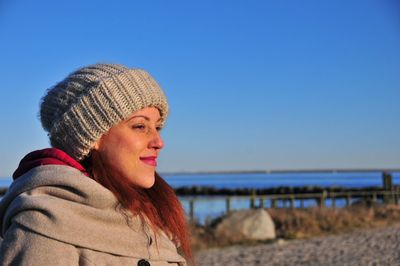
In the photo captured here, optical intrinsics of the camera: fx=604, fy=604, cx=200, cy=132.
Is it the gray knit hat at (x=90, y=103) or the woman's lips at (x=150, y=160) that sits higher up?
the gray knit hat at (x=90, y=103)

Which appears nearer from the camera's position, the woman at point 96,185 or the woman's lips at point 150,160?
the woman at point 96,185

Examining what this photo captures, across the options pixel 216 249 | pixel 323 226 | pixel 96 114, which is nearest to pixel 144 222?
pixel 96 114

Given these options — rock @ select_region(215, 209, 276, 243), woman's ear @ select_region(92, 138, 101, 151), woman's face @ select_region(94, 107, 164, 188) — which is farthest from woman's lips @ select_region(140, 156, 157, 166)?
rock @ select_region(215, 209, 276, 243)

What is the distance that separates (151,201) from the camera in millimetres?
2361

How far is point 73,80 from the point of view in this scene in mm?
2240

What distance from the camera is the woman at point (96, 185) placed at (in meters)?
1.90

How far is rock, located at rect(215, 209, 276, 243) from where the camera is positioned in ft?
53.5

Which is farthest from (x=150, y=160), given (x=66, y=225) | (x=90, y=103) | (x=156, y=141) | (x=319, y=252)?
(x=319, y=252)

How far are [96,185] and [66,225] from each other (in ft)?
0.60

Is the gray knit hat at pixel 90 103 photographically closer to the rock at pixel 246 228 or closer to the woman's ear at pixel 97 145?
the woman's ear at pixel 97 145

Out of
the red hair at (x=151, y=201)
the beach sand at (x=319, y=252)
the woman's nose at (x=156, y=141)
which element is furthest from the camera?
A: the beach sand at (x=319, y=252)

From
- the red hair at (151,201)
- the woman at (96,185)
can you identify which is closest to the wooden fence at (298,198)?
the red hair at (151,201)

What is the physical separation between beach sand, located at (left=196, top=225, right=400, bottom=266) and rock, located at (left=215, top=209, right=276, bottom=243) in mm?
755

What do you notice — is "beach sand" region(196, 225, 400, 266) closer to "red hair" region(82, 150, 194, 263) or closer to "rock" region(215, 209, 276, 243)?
"rock" region(215, 209, 276, 243)
